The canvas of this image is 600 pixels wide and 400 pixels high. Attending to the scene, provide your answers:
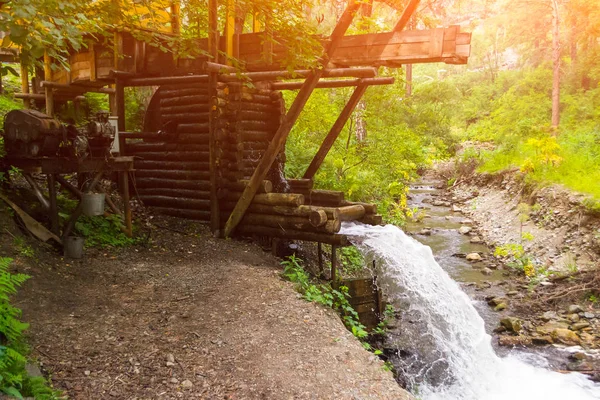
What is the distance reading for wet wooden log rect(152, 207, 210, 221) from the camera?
10.1 metres

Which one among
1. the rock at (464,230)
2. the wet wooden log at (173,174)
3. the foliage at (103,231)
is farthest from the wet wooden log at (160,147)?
the rock at (464,230)

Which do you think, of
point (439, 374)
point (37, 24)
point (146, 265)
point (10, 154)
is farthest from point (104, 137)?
point (439, 374)

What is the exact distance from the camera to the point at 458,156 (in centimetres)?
2361

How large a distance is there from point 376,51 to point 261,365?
5.91 metres

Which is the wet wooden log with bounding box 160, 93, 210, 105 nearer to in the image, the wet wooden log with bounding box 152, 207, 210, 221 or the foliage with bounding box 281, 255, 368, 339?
the wet wooden log with bounding box 152, 207, 210, 221

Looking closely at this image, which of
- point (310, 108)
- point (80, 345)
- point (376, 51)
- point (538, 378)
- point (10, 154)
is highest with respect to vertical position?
point (376, 51)

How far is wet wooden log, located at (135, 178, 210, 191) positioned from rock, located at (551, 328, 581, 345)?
8.01 metres

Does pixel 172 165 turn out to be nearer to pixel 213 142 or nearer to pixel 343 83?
pixel 213 142

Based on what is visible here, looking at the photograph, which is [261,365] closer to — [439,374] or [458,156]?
[439,374]

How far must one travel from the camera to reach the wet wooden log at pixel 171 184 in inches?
398

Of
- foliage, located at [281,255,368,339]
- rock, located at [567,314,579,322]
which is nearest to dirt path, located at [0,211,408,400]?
foliage, located at [281,255,368,339]

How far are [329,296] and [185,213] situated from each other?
4.44 meters

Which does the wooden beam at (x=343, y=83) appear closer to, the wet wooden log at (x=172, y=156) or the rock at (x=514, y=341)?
the wet wooden log at (x=172, y=156)

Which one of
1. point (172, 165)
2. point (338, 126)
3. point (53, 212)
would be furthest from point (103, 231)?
point (338, 126)
